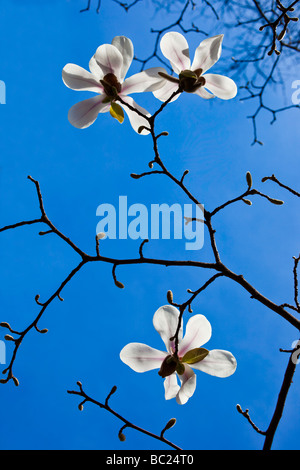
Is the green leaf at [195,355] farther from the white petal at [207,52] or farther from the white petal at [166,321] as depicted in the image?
the white petal at [207,52]

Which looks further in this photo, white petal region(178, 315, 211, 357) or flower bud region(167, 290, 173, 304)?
white petal region(178, 315, 211, 357)

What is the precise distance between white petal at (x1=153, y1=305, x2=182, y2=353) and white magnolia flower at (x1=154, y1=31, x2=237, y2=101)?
40cm

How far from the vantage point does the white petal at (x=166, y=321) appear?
77 centimetres

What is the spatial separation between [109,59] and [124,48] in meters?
0.04

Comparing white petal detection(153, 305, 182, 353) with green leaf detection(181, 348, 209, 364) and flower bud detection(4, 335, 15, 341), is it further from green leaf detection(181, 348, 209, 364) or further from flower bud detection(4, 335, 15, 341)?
flower bud detection(4, 335, 15, 341)

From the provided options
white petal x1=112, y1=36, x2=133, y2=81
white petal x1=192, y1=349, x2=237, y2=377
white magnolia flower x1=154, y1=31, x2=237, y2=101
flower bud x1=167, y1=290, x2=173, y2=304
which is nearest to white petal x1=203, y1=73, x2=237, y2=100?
white magnolia flower x1=154, y1=31, x2=237, y2=101

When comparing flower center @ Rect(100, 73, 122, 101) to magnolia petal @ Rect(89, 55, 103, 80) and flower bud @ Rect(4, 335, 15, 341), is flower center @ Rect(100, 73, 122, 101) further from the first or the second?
flower bud @ Rect(4, 335, 15, 341)

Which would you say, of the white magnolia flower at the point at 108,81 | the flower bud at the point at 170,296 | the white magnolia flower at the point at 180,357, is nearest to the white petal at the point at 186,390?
the white magnolia flower at the point at 180,357

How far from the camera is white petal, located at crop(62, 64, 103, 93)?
2.40 feet

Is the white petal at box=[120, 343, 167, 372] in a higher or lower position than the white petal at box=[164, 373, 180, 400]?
higher

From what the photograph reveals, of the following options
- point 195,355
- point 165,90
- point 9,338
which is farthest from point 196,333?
point 165,90

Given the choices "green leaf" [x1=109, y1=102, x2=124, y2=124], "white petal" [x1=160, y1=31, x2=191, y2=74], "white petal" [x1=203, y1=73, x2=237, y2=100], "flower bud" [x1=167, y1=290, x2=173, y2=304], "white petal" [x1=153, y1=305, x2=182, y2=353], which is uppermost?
"white petal" [x1=160, y1=31, x2=191, y2=74]
